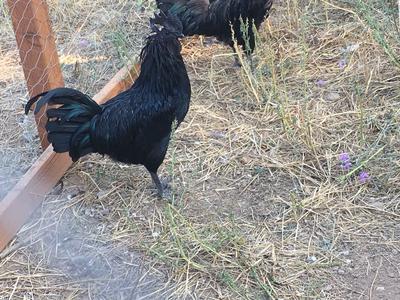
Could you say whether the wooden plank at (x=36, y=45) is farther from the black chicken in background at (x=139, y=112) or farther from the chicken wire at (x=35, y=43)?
the black chicken in background at (x=139, y=112)

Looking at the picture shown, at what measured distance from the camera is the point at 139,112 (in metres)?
3.00

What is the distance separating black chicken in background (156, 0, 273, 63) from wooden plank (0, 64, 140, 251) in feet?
4.69

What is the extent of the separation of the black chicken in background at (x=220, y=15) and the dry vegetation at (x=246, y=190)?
0.21m

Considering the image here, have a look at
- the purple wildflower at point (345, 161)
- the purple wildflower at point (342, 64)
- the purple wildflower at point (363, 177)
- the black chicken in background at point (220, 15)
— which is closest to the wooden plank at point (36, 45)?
the black chicken in background at point (220, 15)

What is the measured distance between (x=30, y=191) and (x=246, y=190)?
1142 millimetres

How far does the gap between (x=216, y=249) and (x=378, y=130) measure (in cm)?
135

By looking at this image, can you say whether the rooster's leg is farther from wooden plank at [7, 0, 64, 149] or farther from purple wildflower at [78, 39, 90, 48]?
purple wildflower at [78, 39, 90, 48]

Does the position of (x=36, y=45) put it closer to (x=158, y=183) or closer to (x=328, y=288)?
(x=158, y=183)

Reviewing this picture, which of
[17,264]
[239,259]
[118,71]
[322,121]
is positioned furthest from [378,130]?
[17,264]

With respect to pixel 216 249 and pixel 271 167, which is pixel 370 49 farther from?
pixel 216 249

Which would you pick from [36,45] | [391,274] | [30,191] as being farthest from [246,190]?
[36,45]

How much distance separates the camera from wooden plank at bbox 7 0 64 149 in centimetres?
311

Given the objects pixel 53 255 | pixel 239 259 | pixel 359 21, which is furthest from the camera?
pixel 359 21

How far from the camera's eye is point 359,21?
447cm
